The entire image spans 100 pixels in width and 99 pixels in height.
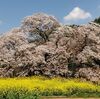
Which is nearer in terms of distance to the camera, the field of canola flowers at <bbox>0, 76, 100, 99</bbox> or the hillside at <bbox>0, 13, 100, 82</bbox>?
the field of canola flowers at <bbox>0, 76, 100, 99</bbox>

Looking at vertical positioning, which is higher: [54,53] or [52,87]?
[54,53]

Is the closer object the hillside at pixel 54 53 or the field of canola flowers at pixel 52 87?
the field of canola flowers at pixel 52 87

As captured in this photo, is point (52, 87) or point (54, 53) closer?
point (52, 87)

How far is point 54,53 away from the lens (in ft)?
113

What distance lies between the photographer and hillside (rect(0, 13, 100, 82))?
3400cm

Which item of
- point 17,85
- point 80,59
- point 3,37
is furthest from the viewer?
point 3,37

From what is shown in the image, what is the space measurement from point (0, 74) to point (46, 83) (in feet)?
19.1

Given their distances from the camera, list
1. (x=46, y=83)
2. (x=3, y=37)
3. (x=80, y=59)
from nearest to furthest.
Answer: (x=46, y=83) < (x=80, y=59) < (x=3, y=37)

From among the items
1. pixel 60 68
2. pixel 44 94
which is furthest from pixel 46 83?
pixel 60 68

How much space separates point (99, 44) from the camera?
34.9 m

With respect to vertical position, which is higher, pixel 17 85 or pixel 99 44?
pixel 99 44

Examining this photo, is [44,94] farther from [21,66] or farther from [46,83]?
[21,66]

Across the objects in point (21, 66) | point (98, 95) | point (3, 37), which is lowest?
point (98, 95)

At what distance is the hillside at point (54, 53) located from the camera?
34.0 m
